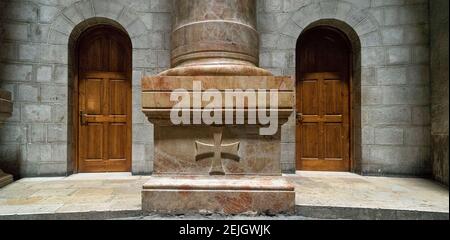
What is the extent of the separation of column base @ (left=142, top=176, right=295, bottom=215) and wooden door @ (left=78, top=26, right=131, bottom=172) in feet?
8.57

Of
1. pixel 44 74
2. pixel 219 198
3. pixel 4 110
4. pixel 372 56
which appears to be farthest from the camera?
pixel 372 56

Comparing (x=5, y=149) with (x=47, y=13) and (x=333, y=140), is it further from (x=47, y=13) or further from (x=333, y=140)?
(x=333, y=140)

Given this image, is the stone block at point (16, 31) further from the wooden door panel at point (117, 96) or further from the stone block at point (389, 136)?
the stone block at point (389, 136)

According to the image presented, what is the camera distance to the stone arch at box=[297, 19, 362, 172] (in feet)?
15.3

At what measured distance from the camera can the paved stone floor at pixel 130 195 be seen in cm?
260

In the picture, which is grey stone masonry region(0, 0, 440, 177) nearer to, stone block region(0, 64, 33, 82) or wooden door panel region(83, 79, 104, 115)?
stone block region(0, 64, 33, 82)

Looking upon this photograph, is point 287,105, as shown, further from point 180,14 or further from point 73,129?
point 73,129

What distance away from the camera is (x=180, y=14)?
315 cm

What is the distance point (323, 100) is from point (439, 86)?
1668mm

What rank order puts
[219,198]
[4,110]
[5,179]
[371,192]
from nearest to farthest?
[219,198] < [371,192] < [4,110] < [5,179]

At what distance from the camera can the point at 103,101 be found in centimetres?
489

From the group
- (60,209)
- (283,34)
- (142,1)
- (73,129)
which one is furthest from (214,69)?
(73,129)

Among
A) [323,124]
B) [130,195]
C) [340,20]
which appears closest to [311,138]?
[323,124]

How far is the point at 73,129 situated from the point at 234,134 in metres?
3.39
